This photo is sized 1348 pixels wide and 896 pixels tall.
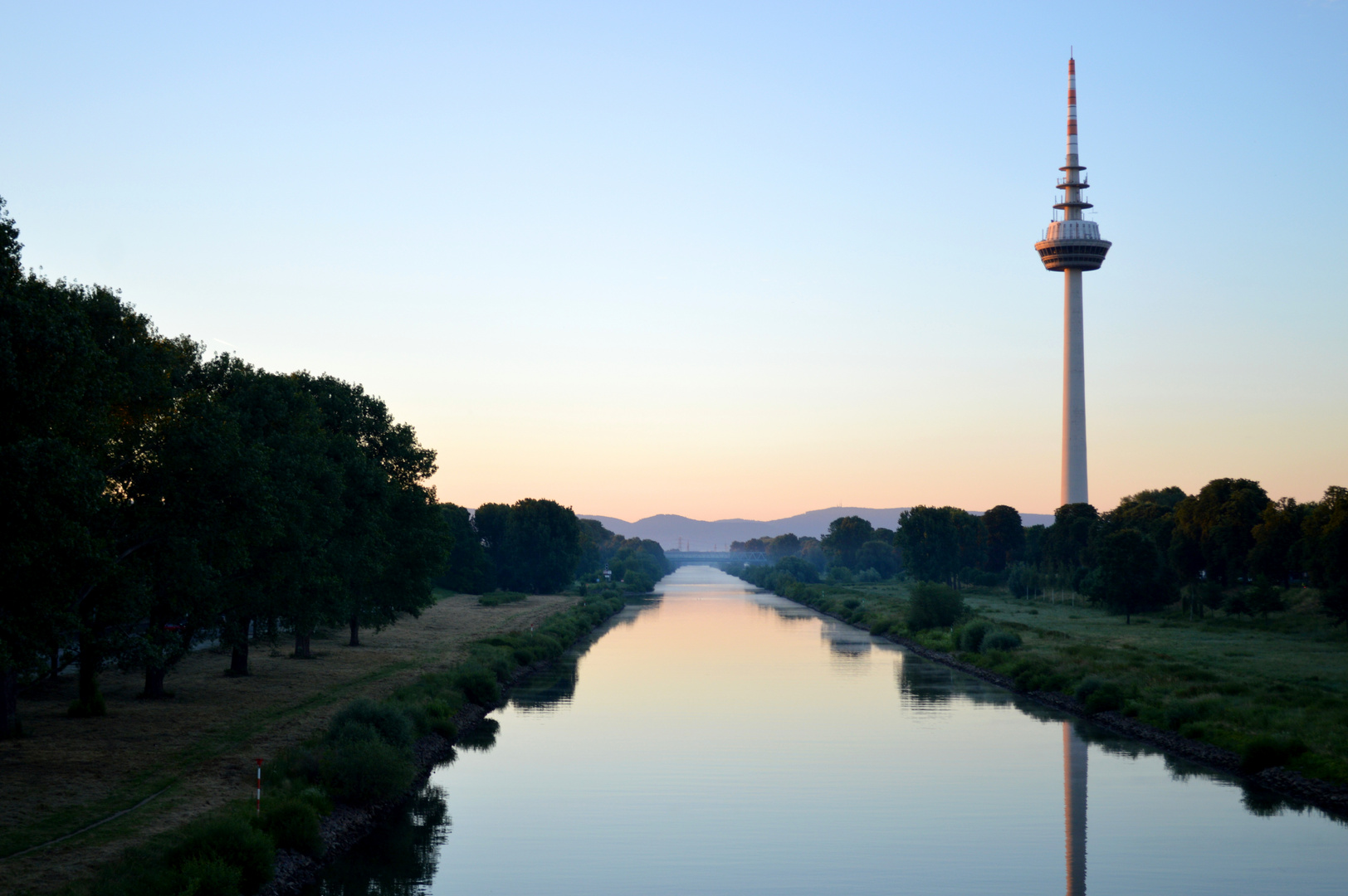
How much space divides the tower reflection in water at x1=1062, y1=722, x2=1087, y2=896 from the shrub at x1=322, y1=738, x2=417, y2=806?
57.5ft

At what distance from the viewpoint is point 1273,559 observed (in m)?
91.1

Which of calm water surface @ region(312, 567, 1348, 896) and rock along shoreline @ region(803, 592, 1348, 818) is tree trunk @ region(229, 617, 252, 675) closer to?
calm water surface @ region(312, 567, 1348, 896)

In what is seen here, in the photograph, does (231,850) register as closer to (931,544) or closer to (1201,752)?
(1201,752)

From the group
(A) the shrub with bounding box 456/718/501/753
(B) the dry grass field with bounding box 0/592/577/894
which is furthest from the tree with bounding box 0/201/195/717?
(A) the shrub with bounding box 456/718/501/753

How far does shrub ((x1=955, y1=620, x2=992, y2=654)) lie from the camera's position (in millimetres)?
75938

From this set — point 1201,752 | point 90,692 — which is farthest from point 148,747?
point 1201,752

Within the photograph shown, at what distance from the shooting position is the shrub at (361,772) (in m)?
30.2

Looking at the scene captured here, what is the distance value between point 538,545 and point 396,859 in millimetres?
117711

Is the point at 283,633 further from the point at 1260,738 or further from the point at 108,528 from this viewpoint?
the point at 1260,738

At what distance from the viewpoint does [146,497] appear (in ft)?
109

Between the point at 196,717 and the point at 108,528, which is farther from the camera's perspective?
the point at 196,717

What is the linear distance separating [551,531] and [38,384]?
123 metres

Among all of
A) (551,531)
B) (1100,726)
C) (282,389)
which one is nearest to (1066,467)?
(551,531)

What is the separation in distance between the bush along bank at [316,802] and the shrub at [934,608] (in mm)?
49475
